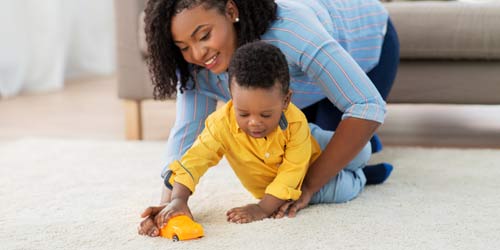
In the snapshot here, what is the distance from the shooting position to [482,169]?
69.7 inches

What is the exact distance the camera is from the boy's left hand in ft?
4.33

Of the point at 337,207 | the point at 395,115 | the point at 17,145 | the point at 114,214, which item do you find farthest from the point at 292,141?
the point at 395,115

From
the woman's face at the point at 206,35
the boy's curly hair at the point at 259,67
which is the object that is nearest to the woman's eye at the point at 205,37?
the woman's face at the point at 206,35

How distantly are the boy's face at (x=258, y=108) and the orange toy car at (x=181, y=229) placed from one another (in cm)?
19

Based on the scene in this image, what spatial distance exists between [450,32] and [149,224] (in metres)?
1.12

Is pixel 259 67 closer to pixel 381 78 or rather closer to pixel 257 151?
pixel 257 151

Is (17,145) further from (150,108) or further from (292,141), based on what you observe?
(292,141)

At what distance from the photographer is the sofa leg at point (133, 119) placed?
2271 mm

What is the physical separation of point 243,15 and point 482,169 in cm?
78

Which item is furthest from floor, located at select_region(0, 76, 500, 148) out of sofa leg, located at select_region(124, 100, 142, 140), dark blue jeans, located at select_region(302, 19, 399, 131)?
dark blue jeans, located at select_region(302, 19, 399, 131)

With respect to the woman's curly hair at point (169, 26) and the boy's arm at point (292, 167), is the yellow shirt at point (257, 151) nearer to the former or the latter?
the boy's arm at point (292, 167)

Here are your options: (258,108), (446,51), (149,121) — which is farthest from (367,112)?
(149,121)

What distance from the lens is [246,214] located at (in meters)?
1.32

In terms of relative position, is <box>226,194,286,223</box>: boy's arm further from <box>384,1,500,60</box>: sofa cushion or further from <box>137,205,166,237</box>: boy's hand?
<box>384,1,500,60</box>: sofa cushion
